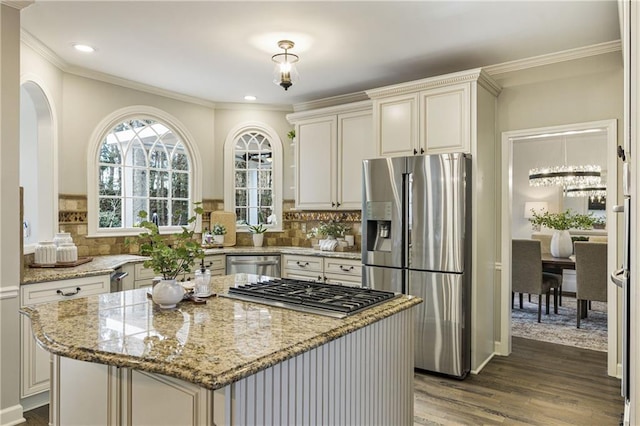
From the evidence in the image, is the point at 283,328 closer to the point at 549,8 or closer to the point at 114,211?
the point at 549,8

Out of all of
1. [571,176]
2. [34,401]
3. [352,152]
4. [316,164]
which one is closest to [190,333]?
[34,401]

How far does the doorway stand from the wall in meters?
0.04

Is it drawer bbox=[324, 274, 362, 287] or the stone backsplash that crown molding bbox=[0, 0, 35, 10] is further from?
drawer bbox=[324, 274, 362, 287]

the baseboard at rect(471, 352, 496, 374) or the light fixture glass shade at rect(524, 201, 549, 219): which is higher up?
the light fixture glass shade at rect(524, 201, 549, 219)

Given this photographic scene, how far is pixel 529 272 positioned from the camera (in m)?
5.09

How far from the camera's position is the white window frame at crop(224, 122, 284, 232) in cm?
517

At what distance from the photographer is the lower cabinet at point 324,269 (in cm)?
407

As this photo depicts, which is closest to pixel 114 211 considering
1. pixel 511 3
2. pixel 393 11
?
pixel 393 11

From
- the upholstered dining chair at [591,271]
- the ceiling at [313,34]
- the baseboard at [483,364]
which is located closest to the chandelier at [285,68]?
the ceiling at [313,34]

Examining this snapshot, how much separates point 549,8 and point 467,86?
0.79m

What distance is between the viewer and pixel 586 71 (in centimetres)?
349

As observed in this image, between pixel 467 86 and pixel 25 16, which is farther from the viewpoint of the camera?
pixel 467 86

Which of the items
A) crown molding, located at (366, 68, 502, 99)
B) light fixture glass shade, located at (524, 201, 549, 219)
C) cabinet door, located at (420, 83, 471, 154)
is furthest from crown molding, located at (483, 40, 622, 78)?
light fixture glass shade, located at (524, 201, 549, 219)

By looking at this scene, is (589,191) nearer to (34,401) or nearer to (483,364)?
(483,364)
